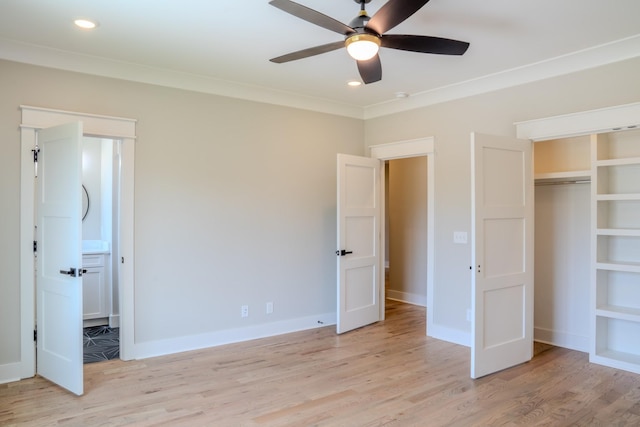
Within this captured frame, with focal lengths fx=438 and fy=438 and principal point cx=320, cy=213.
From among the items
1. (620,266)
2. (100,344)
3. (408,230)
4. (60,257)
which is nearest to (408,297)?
(408,230)

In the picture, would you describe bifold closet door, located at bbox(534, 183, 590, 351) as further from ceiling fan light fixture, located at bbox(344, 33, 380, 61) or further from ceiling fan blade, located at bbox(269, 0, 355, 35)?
ceiling fan blade, located at bbox(269, 0, 355, 35)

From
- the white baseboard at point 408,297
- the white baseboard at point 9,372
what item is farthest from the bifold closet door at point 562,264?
the white baseboard at point 9,372

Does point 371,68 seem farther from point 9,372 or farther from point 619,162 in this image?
point 9,372

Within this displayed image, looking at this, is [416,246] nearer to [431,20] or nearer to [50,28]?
[431,20]

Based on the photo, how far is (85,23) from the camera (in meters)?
3.11

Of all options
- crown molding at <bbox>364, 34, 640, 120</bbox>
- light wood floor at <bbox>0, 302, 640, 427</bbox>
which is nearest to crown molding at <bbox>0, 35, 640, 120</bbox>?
crown molding at <bbox>364, 34, 640, 120</bbox>

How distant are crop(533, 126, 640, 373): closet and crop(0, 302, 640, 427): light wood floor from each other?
0.34 m

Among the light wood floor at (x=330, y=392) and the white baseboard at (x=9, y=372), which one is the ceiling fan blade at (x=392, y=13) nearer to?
the light wood floor at (x=330, y=392)

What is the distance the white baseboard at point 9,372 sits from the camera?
A: 350 cm

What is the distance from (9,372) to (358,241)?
353 centimetres

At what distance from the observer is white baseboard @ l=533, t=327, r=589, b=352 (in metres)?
4.38

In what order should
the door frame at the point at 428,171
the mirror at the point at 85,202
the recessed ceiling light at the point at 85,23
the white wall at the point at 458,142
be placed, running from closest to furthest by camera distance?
1. the recessed ceiling light at the point at 85,23
2. the white wall at the point at 458,142
3. the door frame at the point at 428,171
4. the mirror at the point at 85,202

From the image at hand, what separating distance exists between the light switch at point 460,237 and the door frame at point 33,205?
3.31m

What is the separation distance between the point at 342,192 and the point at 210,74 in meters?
1.88
